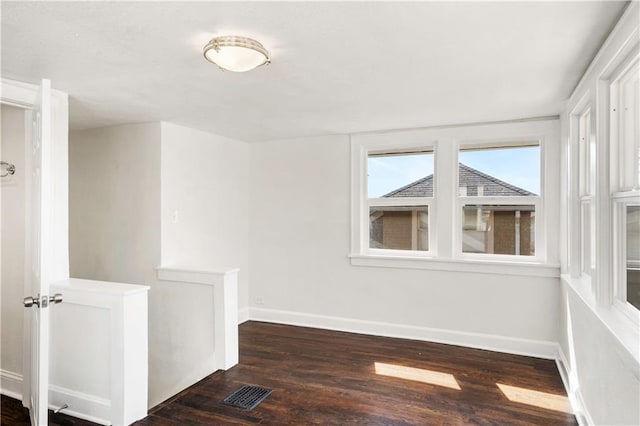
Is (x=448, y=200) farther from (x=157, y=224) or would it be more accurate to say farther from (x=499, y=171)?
(x=157, y=224)

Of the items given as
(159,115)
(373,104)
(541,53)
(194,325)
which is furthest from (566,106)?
(194,325)

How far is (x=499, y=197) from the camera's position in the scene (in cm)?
377

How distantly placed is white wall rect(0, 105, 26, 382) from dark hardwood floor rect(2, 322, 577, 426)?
0.56 meters

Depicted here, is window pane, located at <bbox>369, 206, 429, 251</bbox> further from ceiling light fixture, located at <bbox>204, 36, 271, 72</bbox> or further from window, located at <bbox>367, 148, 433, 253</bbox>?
ceiling light fixture, located at <bbox>204, 36, 271, 72</bbox>

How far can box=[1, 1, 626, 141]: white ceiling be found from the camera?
1.65 meters

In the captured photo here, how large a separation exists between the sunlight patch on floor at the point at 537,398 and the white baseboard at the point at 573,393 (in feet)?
0.18

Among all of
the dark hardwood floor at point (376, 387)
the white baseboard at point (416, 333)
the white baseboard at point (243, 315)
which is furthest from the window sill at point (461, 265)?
the white baseboard at point (243, 315)

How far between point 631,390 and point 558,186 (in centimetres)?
240

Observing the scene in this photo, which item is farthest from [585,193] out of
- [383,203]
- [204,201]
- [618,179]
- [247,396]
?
[204,201]

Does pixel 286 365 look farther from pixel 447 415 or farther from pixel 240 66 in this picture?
pixel 240 66

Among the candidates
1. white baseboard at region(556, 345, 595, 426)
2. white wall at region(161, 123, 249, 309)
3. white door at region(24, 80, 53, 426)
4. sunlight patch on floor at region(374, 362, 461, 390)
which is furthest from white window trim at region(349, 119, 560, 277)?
white door at region(24, 80, 53, 426)

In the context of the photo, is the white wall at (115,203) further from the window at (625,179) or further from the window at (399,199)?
the window at (625,179)

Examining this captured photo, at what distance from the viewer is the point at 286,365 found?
3385mm

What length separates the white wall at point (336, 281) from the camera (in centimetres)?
369
